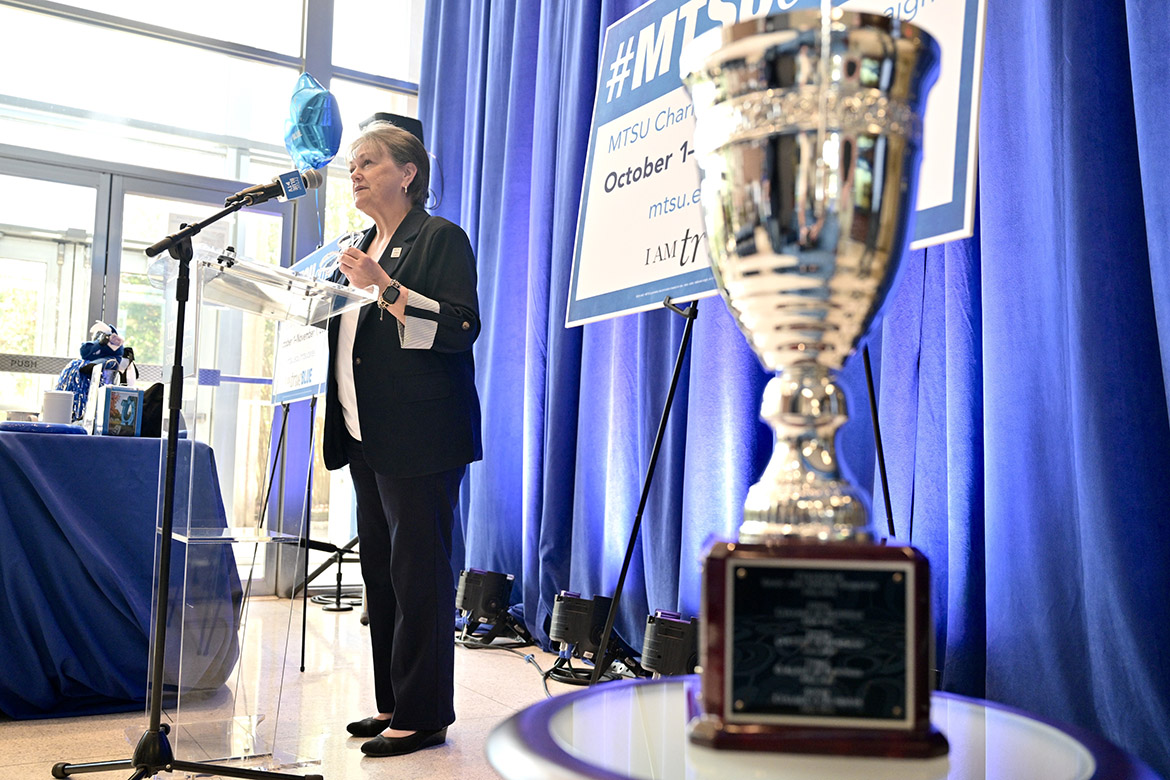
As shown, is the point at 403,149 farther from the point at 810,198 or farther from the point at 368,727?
the point at 810,198

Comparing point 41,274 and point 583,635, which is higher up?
point 41,274

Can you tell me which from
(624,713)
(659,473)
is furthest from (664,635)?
(624,713)

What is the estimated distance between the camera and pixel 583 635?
8.95ft

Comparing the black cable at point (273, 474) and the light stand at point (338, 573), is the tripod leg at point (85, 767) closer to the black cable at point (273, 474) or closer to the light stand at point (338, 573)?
the black cable at point (273, 474)

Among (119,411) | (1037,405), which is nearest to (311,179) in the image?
(119,411)

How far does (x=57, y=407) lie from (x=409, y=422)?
138 cm

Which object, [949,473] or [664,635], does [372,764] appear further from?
[949,473]

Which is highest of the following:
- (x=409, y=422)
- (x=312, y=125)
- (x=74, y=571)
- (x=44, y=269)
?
(x=312, y=125)

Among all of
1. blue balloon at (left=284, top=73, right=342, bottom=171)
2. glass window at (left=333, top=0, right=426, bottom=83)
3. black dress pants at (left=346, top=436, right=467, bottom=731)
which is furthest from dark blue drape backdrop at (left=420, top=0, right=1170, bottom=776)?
glass window at (left=333, top=0, right=426, bottom=83)

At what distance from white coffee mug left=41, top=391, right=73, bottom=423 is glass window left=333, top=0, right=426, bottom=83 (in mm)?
2872

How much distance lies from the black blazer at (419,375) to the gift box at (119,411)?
73 centimetres

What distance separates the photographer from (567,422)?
3.28m

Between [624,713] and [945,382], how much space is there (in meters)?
1.49

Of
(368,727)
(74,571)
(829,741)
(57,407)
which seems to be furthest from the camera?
(57,407)
